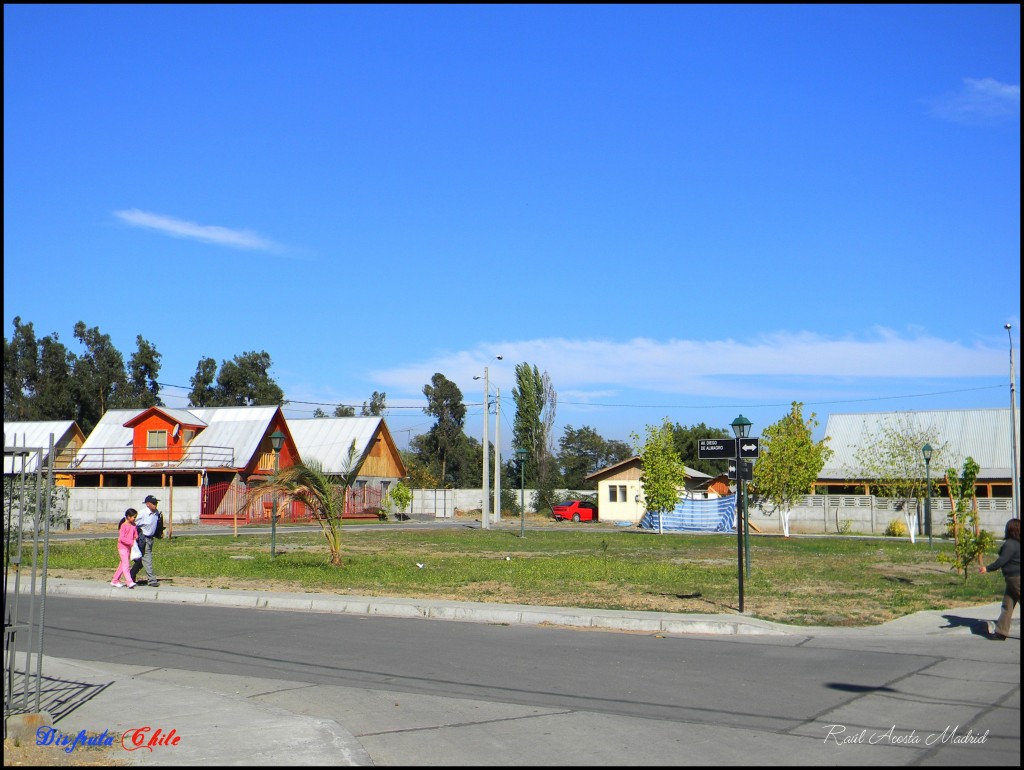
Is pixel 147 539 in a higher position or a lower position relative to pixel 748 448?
lower

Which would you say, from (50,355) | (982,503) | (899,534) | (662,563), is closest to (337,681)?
(662,563)

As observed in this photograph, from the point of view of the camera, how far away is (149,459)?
5675cm

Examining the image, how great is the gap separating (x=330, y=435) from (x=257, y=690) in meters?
58.6

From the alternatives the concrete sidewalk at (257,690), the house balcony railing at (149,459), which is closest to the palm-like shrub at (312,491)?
the concrete sidewalk at (257,690)

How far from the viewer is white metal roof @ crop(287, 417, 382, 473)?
65.4 meters

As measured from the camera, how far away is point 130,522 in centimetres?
1914

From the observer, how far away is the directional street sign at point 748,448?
52.3 ft

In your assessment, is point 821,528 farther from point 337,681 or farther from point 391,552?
point 337,681

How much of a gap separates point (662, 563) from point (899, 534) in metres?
23.0

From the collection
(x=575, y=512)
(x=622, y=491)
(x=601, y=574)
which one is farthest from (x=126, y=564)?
(x=575, y=512)

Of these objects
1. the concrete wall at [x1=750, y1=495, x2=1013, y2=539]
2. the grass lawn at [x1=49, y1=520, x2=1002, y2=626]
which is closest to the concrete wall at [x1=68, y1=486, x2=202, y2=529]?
the grass lawn at [x1=49, y1=520, x2=1002, y2=626]

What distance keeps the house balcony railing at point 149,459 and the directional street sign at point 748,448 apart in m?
43.3

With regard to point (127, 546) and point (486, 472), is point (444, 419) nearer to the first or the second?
point (486, 472)

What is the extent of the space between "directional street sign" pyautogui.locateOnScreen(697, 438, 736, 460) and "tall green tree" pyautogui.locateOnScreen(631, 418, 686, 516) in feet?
101
